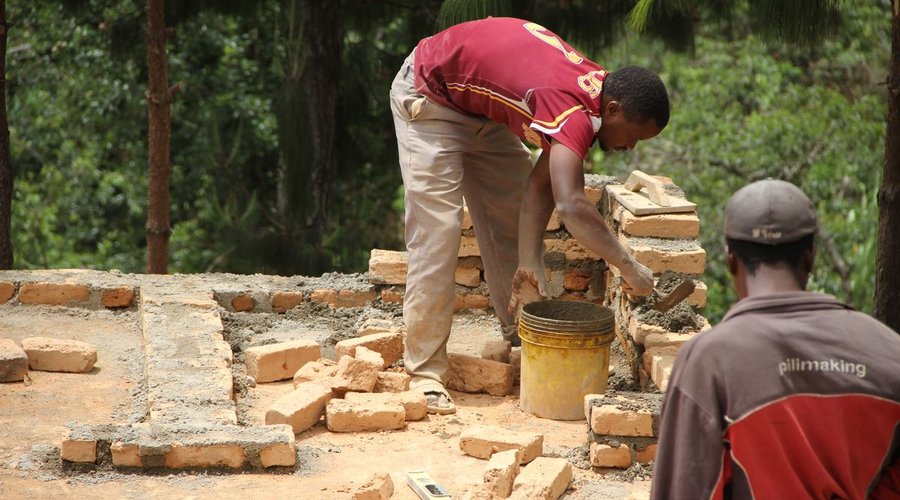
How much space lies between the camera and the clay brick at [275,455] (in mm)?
4059

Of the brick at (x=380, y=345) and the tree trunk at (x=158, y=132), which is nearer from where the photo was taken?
the brick at (x=380, y=345)

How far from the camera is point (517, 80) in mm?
4566

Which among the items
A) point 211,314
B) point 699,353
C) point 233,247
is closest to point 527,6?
point 233,247

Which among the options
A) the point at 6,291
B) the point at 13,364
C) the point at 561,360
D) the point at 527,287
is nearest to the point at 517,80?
the point at 527,287

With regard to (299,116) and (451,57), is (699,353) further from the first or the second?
(299,116)

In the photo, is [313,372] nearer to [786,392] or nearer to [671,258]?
A: [671,258]

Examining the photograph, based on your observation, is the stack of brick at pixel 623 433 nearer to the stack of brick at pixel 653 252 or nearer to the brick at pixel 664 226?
the stack of brick at pixel 653 252

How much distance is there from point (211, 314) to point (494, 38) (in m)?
1.88

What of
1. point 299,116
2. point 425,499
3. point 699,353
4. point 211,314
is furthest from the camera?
point 299,116

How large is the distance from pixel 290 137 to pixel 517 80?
452cm

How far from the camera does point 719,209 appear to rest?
1058 centimetres

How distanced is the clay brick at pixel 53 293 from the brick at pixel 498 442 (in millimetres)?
2493

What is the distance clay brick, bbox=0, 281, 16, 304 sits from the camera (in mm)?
5875

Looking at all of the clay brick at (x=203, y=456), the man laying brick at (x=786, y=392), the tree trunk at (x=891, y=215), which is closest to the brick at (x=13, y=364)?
the clay brick at (x=203, y=456)
